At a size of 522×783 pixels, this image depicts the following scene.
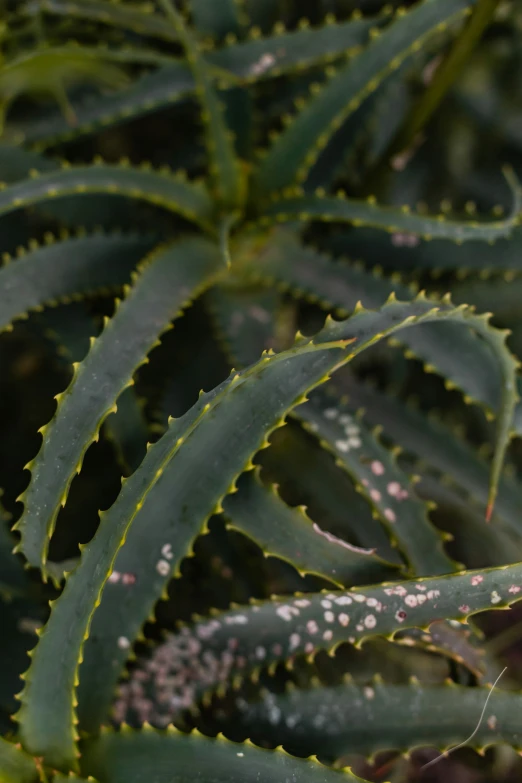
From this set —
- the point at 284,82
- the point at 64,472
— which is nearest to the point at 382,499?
the point at 64,472

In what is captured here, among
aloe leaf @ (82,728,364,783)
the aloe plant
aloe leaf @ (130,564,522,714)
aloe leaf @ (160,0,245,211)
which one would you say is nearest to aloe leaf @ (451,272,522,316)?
the aloe plant

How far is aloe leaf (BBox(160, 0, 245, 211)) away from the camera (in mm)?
532

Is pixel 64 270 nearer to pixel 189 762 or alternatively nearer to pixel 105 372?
pixel 105 372

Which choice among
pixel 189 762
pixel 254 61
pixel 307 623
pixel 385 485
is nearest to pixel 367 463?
pixel 385 485

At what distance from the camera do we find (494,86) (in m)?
0.80

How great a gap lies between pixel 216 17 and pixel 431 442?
42 centimetres

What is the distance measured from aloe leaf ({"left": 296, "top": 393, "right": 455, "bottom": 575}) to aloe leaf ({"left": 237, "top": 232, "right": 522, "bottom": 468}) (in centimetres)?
8

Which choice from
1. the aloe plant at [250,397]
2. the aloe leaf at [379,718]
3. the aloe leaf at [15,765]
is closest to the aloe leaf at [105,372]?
the aloe plant at [250,397]

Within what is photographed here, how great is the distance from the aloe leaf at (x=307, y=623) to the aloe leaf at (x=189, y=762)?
0.08 meters

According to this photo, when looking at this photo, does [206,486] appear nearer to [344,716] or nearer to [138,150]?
[344,716]

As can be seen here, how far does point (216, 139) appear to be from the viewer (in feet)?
1.90

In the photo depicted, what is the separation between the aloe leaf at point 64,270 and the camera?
56 cm

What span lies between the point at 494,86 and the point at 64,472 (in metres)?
0.65

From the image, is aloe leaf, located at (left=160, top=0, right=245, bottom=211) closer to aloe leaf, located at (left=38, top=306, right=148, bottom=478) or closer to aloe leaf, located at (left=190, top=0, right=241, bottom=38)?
aloe leaf, located at (left=190, top=0, right=241, bottom=38)
